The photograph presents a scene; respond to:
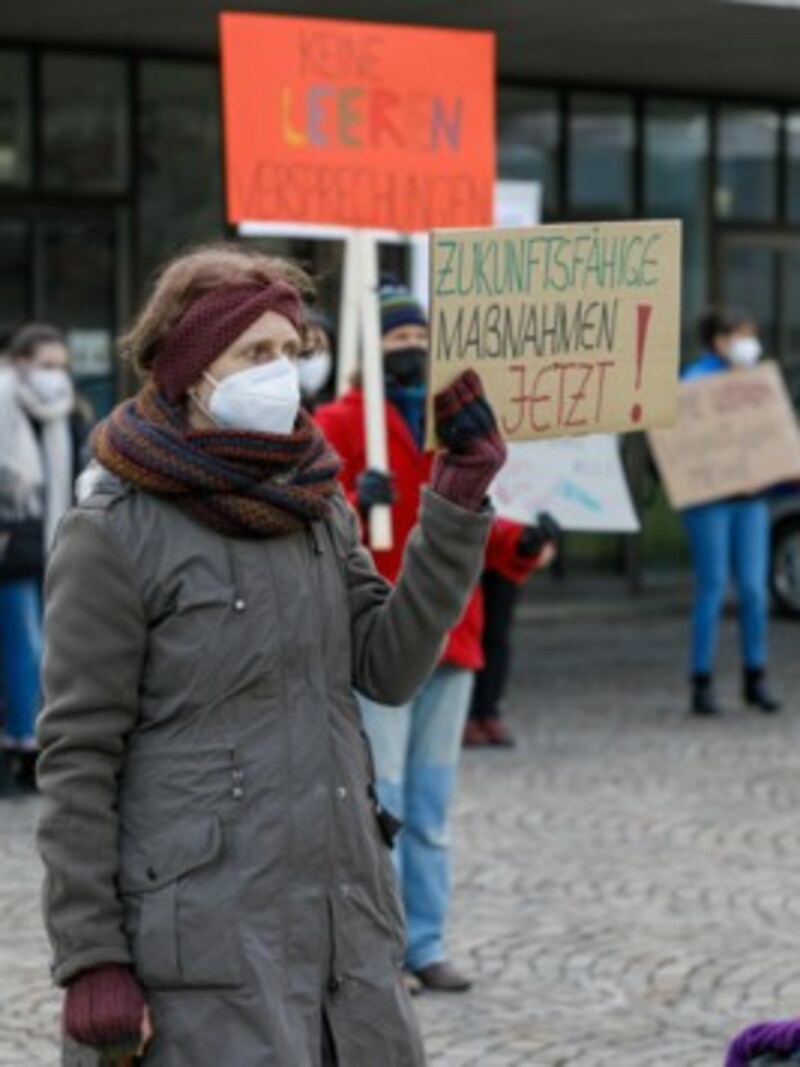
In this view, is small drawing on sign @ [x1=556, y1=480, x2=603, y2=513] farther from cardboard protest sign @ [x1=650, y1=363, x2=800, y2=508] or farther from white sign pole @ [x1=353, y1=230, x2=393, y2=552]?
cardboard protest sign @ [x1=650, y1=363, x2=800, y2=508]

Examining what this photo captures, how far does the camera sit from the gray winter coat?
143 inches

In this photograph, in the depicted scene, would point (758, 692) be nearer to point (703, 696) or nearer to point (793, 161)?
point (703, 696)

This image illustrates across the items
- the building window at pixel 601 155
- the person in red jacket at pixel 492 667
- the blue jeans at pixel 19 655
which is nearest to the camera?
the blue jeans at pixel 19 655

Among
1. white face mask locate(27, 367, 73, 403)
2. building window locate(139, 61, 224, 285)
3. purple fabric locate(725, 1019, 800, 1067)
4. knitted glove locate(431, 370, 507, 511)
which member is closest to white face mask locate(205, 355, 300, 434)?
knitted glove locate(431, 370, 507, 511)

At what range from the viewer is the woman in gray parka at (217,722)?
3621 millimetres

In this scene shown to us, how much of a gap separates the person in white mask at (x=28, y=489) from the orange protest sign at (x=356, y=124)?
2.78 meters

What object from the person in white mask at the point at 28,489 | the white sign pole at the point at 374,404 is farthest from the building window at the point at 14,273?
the white sign pole at the point at 374,404

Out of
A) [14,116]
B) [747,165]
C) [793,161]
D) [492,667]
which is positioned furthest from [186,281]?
[793,161]

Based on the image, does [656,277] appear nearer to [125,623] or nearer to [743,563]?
[125,623]

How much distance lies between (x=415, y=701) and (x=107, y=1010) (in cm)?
330

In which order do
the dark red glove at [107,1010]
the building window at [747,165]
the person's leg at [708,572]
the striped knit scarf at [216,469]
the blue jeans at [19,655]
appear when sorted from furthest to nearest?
1. the building window at [747,165]
2. the person's leg at [708,572]
3. the blue jeans at [19,655]
4. the striped knit scarf at [216,469]
5. the dark red glove at [107,1010]

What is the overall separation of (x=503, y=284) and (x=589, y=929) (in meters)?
3.83

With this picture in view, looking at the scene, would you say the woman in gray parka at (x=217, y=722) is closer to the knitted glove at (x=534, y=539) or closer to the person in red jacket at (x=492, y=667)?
the knitted glove at (x=534, y=539)

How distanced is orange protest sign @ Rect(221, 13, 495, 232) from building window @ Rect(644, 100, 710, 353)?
10766 mm
